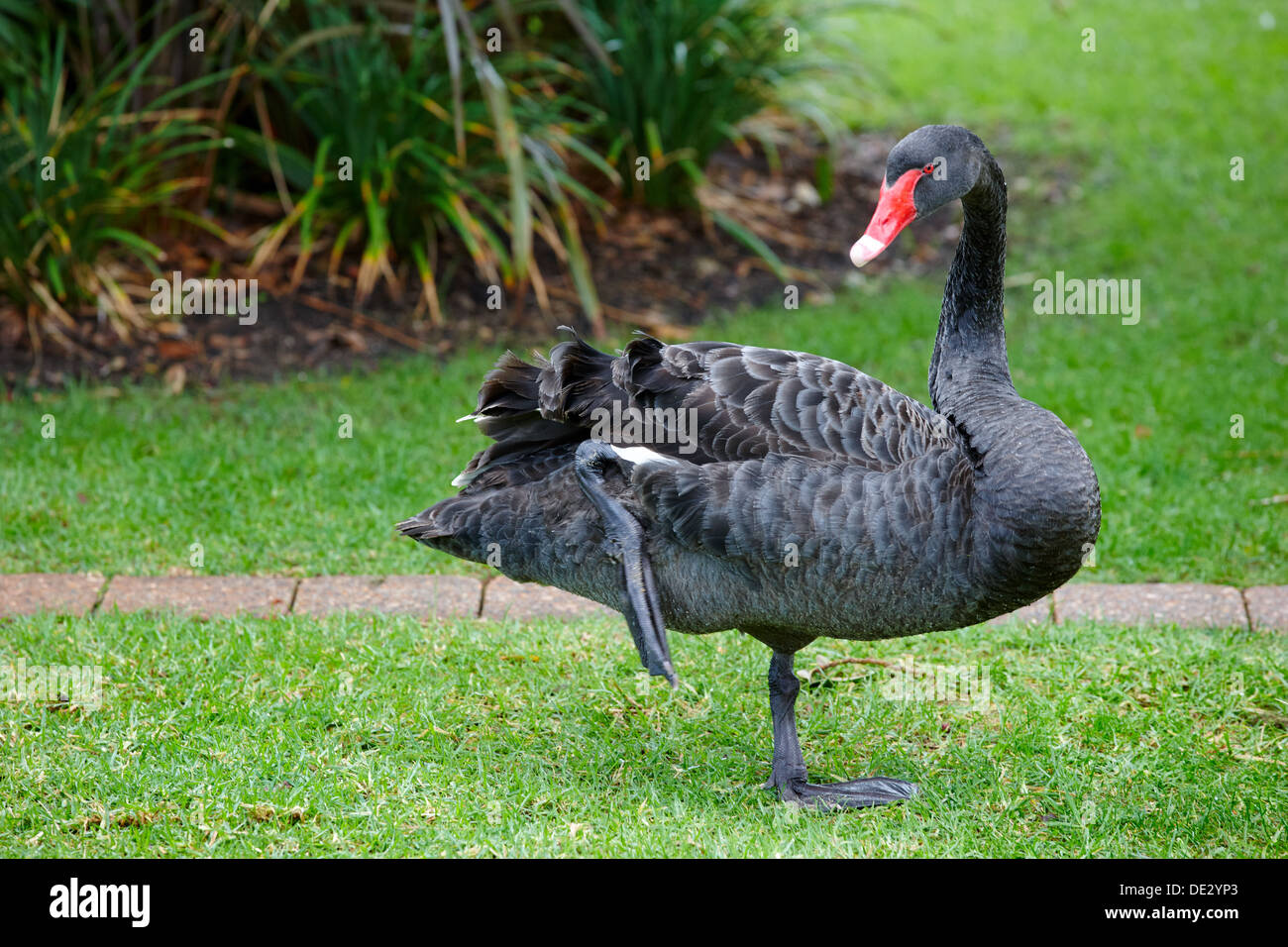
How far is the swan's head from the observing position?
3.41 m

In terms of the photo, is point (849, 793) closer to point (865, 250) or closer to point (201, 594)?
point (865, 250)

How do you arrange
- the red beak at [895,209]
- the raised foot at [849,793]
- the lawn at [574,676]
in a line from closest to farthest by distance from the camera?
the red beak at [895,209] → the lawn at [574,676] → the raised foot at [849,793]

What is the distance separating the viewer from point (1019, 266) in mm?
7789

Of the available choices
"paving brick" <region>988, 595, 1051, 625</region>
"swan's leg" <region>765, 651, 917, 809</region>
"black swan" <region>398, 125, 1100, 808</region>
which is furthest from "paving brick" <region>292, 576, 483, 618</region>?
"paving brick" <region>988, 595, 1051, 625</region>

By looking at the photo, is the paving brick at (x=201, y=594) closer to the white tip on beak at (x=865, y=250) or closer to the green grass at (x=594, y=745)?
the green grass at (x=594, y=745)

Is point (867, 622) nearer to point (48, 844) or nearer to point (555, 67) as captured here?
point (48, 844)

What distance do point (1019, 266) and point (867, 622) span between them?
16.3 feet

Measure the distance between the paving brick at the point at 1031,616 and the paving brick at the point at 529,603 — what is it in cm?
133

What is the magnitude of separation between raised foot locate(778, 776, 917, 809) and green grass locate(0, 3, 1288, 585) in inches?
63.5

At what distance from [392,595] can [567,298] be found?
2.91m

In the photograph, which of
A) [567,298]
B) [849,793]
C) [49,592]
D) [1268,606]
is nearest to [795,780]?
[849,793]

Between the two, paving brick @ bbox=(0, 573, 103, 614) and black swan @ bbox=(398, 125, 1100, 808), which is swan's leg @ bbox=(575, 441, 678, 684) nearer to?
black swan @ bbox=(398, 125, 1100, 808)

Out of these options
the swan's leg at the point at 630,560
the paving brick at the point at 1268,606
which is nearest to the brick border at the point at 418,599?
the paving brick at the point at 1268,606

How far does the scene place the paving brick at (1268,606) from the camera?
4574 mm
